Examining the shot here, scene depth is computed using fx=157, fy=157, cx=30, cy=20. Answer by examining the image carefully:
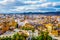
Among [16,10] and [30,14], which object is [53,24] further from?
[16,10]

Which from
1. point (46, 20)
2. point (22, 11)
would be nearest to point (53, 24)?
point (46, 20)

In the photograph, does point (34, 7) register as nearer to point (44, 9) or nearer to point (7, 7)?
point (44, 9)

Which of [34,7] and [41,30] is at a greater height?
[34,7]

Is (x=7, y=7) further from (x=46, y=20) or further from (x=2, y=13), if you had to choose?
(x=46, y=20)

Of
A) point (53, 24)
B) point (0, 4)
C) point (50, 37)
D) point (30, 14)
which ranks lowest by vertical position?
point (50, 37)

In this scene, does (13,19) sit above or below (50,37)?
above

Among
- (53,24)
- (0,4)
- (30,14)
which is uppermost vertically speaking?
(0,4)

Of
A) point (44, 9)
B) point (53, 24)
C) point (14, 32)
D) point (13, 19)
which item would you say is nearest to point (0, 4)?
point (13, 19)

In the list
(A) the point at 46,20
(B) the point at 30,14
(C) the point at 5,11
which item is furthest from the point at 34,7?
(C) the point at 5,11
